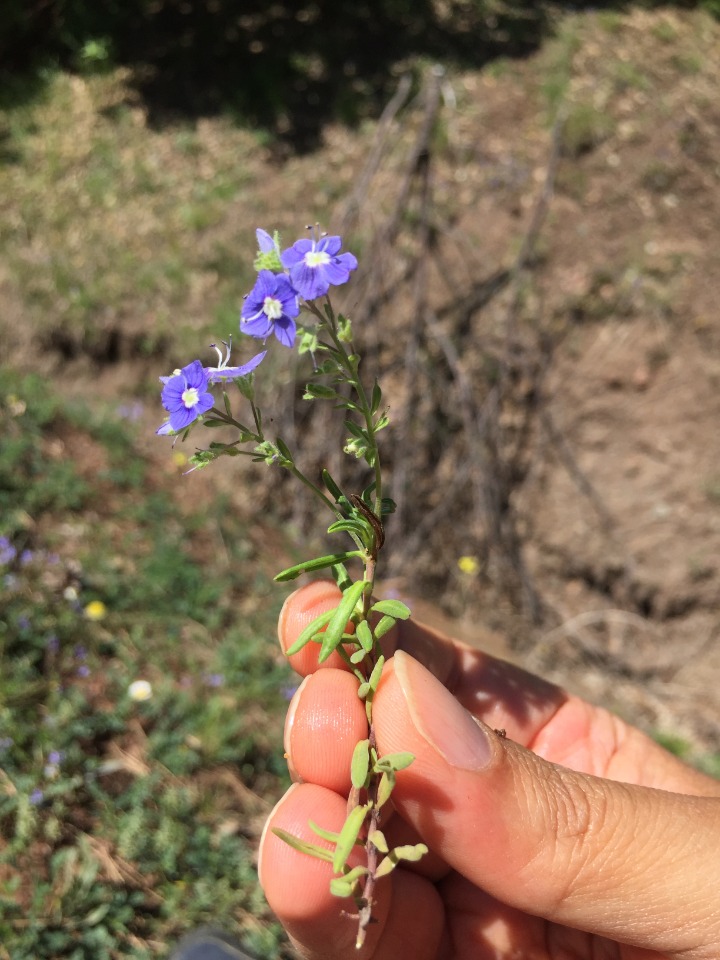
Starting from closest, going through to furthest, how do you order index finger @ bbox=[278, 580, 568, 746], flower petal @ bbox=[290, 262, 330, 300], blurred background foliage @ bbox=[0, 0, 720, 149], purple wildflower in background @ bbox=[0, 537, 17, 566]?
flower petal @ bbox=[290, 262, 330, 300] < index finger @ bbox=[278, 580, 568, 746] < purple wildflower in background @ bbox=[0, 537, 17, 566] < blurred background foliage @ bbox=[0, 0, 720, 149]

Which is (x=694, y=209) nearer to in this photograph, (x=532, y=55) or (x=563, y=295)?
(x=563, y=295)

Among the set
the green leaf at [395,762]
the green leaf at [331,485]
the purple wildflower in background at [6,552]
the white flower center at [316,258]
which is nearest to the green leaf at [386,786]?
the green leaf at [395,762]

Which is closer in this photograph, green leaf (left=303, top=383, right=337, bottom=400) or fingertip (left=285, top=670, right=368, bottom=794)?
green leaf (left=303, top=383, right=337, bottom=400)

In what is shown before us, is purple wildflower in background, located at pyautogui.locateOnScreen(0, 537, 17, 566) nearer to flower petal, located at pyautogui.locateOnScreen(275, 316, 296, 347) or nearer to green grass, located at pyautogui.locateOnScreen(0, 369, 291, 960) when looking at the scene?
green grass, located at pyautogui.locateOnScreen(0, 369, 291, 960)

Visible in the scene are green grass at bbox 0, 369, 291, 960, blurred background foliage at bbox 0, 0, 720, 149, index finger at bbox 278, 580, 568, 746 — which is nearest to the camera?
index finger at bbox 278, 580, 568, 746

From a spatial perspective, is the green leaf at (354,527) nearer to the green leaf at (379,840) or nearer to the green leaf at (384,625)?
the green leaf at (384,625)

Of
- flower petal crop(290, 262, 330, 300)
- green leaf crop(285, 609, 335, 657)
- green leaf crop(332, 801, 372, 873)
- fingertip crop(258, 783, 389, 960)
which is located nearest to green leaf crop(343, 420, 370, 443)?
flower petal crop(290, 262, 330, 300)
